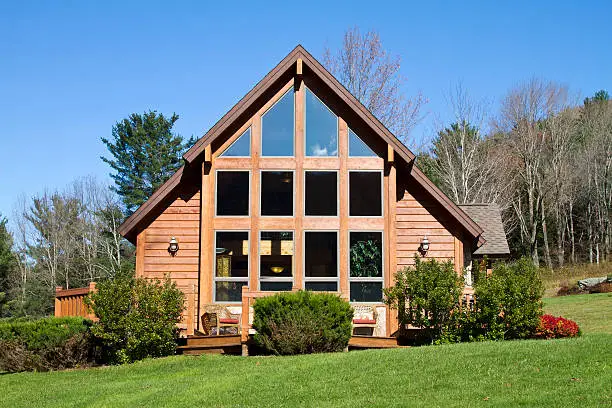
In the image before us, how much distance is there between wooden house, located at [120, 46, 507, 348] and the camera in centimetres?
1808

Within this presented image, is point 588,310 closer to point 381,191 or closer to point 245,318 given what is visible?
point 381,191

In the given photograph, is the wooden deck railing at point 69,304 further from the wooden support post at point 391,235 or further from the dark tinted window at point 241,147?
the wooden support post at point 391,235

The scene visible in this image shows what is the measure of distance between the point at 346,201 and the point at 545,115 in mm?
35118

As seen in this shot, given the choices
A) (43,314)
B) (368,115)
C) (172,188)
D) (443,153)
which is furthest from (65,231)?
(368,115)

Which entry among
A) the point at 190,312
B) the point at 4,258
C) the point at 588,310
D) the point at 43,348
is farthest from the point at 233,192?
the point at 4,258

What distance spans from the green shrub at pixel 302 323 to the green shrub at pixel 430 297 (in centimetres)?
138

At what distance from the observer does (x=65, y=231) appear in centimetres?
4606

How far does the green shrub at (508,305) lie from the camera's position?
1485 centimetres

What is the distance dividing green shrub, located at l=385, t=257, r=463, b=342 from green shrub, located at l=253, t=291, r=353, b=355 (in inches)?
54.2

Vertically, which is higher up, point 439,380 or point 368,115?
point 368,115

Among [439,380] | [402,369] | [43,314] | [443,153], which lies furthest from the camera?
[443,153]

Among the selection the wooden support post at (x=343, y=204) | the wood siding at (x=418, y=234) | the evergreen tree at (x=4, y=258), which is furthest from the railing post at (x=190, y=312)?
the evergreen tree at (x=4, y=258)

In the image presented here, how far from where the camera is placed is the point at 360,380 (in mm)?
11062

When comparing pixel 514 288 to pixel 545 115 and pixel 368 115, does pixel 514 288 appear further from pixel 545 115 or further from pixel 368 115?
pixel 545 115
